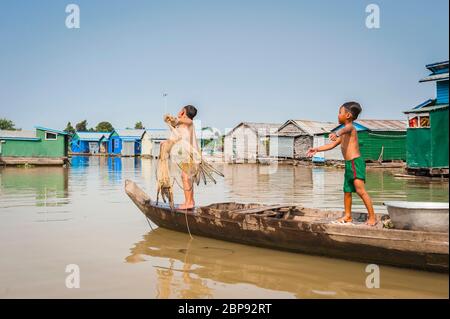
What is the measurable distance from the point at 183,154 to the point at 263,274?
2.73 metres

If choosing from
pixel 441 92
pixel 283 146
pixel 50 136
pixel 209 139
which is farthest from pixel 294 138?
pixel 441 92

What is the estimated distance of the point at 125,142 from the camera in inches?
2142

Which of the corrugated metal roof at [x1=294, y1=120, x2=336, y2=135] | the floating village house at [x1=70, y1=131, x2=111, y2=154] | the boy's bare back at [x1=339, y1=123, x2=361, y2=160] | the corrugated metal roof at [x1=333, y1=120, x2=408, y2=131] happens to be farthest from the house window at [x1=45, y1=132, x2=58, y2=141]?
the floating village house at [x1=70, y1=131, x2=111, y2=154]

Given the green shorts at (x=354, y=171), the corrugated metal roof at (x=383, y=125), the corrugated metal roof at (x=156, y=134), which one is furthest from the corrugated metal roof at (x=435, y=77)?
the corrugated metal roof at (x=156, y=134)

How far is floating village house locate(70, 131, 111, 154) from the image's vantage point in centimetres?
6128

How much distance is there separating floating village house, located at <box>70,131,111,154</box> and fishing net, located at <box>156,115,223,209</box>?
55.4m

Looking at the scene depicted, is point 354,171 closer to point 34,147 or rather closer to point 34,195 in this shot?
point 34,195

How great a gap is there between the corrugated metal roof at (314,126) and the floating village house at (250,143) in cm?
282
